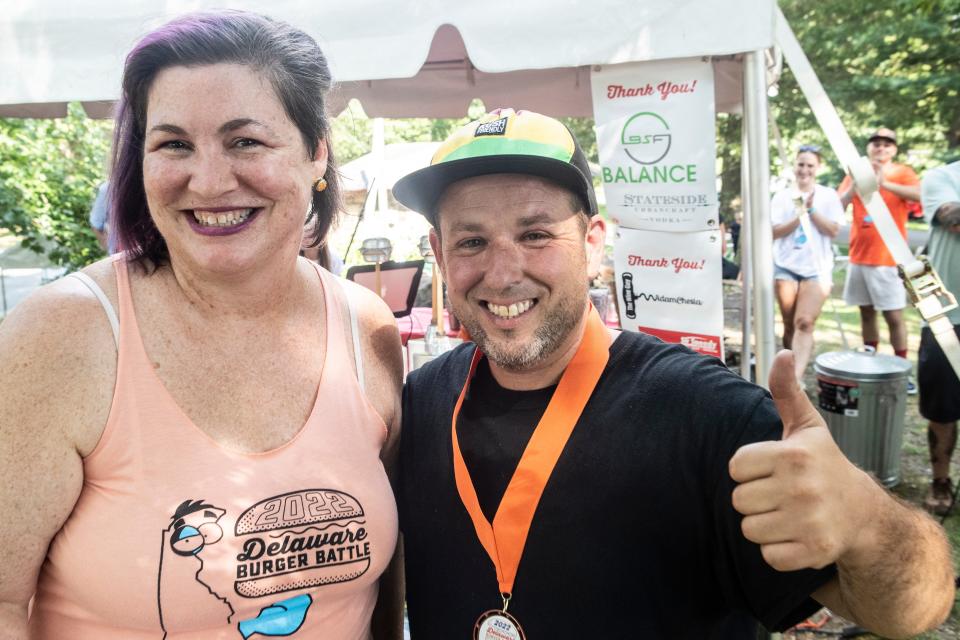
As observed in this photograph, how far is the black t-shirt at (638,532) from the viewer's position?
1.42 metres

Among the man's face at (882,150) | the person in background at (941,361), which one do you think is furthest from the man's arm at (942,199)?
the man's face at (882,150)

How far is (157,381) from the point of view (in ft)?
5.01

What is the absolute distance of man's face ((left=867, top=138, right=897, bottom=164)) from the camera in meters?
7.39

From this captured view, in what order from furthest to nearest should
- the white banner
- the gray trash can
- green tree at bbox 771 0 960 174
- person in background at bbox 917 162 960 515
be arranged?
1. green tree at bbox 771 0 960 174
2. the gray trash can
3. person in background at bbox 917 162 960 515
4. the white banner

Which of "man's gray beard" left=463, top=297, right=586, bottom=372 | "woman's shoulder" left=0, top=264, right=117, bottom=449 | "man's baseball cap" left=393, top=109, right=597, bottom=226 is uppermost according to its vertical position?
"man's baseball cap" left=393, top=109, right=597, bottom=226

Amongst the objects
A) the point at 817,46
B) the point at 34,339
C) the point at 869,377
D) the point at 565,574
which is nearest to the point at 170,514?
the point at 34,339

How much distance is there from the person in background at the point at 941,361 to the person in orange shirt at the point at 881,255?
7.76 feet

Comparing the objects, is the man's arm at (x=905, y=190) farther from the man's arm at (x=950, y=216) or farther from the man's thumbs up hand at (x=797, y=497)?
the man's thumbs up hand at (x=797, y=497)

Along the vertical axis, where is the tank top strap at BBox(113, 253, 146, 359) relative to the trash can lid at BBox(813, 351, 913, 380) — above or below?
above

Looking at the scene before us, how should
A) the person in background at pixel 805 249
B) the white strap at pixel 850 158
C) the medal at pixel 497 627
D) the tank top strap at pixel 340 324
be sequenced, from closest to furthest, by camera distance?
the medal at pixel 497 627, the tank top strap at pixel 340 324, the white strap at pixel 850 158, the person in background at pixel 805 249

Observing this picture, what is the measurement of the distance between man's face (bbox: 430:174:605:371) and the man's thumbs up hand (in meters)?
0.63

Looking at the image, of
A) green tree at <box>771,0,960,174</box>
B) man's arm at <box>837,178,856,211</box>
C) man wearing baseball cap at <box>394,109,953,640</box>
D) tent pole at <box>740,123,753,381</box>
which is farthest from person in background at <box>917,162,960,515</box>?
green tree at <box>771,0,960,174</box>

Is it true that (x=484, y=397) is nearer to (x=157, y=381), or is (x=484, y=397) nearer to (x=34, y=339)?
(x=157, y=381)

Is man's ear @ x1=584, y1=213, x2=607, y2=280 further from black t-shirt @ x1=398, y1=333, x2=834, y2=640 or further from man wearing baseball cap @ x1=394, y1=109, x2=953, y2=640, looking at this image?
black t-shirt @ x1=398, y1=333, x2=834, y2=640
